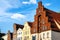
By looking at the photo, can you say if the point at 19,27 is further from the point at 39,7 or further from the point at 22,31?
the point at 39,7

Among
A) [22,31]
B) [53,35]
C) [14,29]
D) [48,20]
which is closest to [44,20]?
[48,20]

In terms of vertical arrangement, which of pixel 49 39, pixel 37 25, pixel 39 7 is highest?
pixel 39 7

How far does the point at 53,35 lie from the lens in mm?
70125

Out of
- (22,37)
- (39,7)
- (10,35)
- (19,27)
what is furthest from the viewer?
(10,35)

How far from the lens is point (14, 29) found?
96562 mm

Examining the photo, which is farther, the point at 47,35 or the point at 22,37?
the point at 22,37

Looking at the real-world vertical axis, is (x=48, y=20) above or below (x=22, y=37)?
above

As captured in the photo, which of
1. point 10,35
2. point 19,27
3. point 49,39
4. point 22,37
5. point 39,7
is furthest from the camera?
point 10,35

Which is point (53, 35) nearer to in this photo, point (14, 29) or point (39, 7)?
point (39, 7)

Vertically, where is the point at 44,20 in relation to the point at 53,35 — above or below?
above

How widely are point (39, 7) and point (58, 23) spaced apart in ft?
36.5

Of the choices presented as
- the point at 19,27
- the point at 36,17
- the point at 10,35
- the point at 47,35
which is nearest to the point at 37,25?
the point at 36,17

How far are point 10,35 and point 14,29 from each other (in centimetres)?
625

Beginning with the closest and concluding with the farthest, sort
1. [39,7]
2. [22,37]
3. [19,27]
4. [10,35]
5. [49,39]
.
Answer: [49,39], [39,7], [22,37], [19,27], [10,35]
